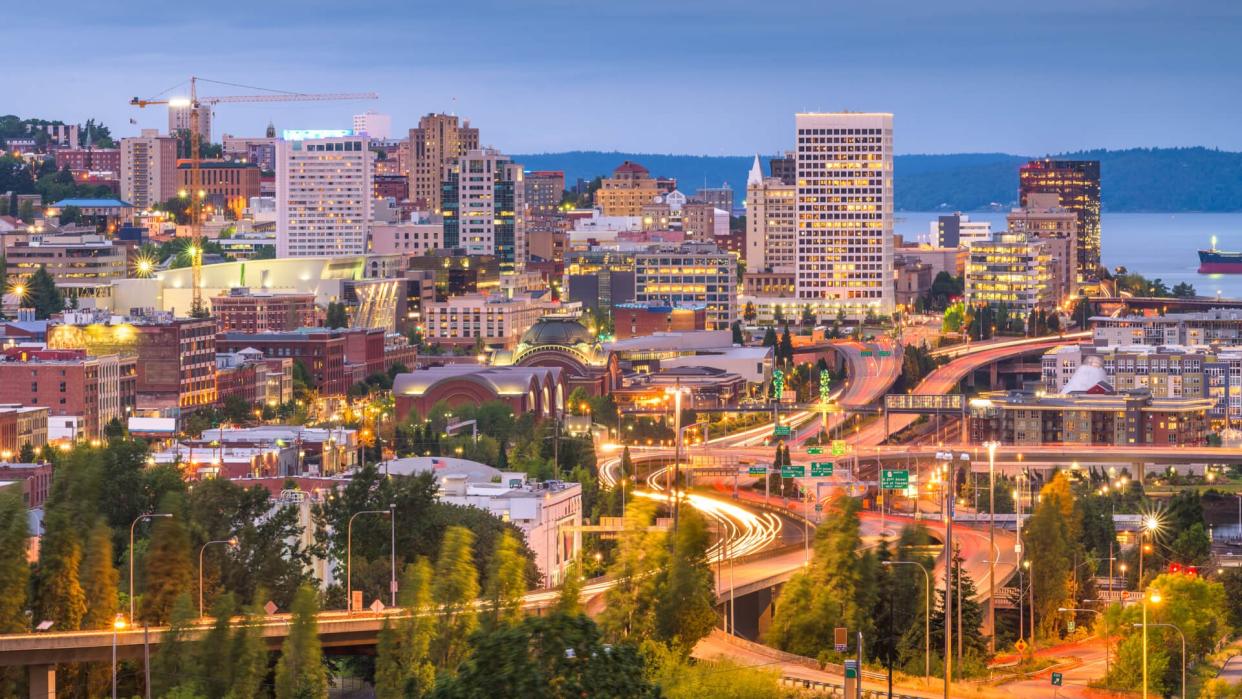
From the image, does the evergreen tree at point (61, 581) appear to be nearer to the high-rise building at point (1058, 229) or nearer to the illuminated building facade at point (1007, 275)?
the illuminated building facade at point (1007, 275)

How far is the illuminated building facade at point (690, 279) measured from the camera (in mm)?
145000

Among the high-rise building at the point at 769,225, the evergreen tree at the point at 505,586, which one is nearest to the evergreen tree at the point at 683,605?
the evergreen tree at the point at 505,586

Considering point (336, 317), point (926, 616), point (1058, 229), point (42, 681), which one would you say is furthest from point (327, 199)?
point (42, 681)

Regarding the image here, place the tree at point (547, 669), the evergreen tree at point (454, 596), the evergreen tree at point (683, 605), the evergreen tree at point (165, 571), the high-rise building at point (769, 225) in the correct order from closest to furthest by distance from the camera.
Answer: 1. the tree at point (547, 669)
2. the evergreen tree at point (454, 596)
3. the evergreen tree at point (683, 605)
4. the evergreen tree at point (165, 571)
5. the high-rise building at point (769, 225)

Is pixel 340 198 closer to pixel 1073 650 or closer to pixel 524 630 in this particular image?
pixel 1073 650

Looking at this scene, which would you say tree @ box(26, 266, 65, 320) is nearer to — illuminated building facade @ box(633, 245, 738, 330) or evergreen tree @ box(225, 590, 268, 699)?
illuminated building facade @ box(633, 245, 738, 330)

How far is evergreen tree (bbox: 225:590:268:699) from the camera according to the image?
4072 cm

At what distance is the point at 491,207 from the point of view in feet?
557

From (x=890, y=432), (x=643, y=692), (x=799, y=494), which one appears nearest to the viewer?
(x=643, y=692)

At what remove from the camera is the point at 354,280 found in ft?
462

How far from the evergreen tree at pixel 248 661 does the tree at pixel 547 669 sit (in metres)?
11.4

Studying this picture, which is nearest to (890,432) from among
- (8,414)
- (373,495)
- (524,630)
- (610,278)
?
(8,414)

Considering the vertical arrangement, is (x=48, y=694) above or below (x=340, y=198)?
below

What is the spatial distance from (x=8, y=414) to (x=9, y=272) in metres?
59.4
